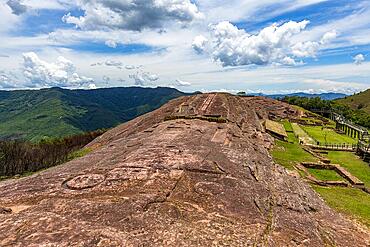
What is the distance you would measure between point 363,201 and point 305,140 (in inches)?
2083

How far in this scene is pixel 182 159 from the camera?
24531 millimetres

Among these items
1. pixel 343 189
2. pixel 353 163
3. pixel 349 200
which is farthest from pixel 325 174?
pixel 353 163

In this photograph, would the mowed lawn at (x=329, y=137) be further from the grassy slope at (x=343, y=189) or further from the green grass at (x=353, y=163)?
the grassy slope at (x=343, y=189)

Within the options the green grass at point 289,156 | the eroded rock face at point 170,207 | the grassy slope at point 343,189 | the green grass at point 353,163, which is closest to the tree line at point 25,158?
the green grass at point 289,156

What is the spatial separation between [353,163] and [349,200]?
32881mm

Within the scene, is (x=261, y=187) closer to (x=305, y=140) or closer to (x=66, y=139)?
(x=305, y=140)

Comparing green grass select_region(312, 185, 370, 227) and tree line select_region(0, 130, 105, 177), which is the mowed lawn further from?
tree line select_region(0, 130, 105, 177)

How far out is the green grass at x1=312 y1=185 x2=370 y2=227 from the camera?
2657 centimetres

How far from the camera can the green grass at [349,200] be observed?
2657cm

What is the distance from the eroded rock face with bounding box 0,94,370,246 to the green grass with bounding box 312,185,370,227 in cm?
410

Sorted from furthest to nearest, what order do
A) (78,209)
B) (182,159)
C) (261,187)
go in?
1. (182,159)
2. (261,187)
3. (78,209)

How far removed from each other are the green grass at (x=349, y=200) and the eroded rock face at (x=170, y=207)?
410 centimetres

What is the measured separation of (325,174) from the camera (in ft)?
154

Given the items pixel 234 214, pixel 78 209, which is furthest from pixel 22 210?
pixel 234 214
